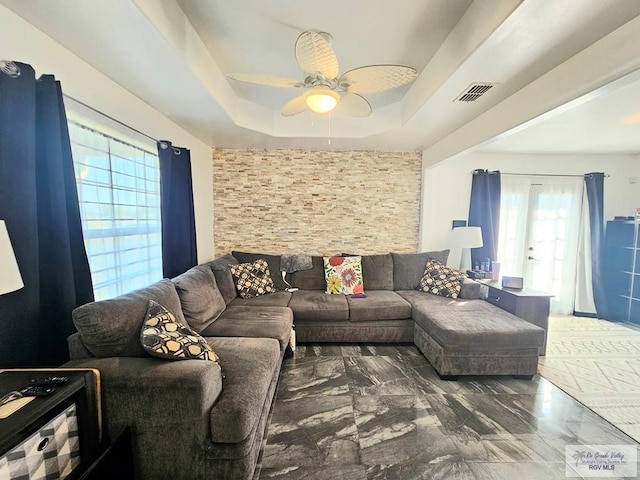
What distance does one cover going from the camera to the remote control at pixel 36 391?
1.13 m

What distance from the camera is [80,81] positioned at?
1.86 metres

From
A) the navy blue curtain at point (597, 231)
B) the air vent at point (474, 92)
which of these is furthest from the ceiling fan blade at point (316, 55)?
the navy blue curtain at point (597, 231)

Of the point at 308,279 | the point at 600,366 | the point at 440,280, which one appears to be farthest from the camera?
the point at 308,279

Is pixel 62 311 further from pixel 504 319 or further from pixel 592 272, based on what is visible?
pixel 592 272

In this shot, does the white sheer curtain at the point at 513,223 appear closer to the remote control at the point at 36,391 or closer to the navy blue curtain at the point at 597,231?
the navy blue curtain at the point at 597,231

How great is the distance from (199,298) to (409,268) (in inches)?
103

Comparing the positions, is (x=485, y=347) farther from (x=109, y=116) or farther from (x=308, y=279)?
(x=109, y=116)

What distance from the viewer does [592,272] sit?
426 cm

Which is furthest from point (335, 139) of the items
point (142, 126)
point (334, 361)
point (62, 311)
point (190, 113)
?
point (62, 311)

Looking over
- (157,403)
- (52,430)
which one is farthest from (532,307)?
(52,430)

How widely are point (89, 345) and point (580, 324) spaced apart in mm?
5417
